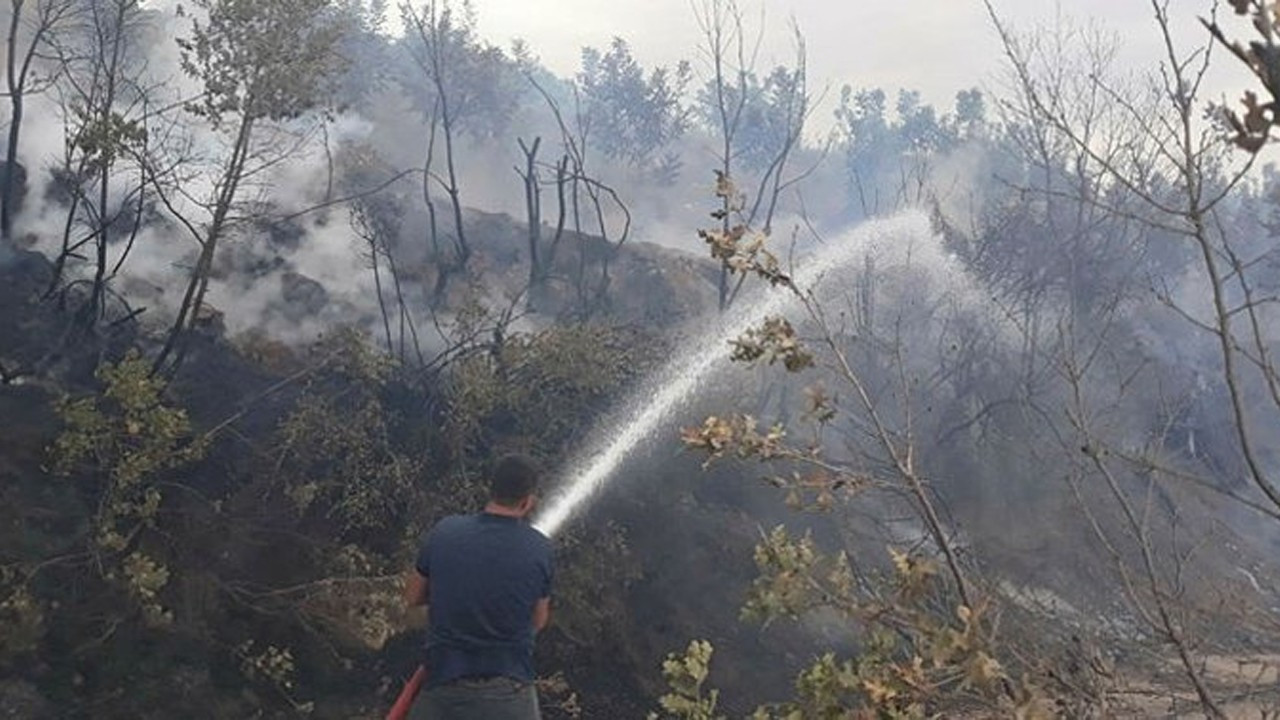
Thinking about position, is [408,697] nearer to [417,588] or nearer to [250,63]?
[417,588]

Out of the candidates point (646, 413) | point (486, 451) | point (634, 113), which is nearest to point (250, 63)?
point (486, 451)

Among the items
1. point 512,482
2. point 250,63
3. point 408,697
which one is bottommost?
point 408,697

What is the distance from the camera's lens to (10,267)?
31.0ft

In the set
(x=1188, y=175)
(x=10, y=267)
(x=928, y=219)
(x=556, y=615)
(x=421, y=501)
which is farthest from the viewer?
(x=928, y=219)

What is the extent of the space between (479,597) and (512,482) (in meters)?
0.43

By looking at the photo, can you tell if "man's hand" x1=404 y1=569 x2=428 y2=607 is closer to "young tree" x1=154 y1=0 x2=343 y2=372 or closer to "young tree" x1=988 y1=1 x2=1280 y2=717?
"young tree" x1=988 y1=1 x2=1280 y2=717

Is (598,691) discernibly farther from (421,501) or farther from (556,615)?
(421,501)

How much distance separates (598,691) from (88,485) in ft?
14.5

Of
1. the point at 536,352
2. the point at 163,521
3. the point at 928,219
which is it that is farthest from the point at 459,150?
the point at 163,521

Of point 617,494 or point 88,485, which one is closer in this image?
point 88,485

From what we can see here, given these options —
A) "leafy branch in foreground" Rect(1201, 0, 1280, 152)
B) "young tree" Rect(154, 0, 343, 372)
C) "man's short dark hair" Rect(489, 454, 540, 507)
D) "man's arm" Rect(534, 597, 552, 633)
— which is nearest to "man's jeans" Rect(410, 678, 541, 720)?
"man's arm" Rect(534, 597, 552, 633)

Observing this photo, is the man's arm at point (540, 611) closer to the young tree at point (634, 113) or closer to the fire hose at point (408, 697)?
the fire hose at point (408, 697)

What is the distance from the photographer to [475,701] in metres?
3.27

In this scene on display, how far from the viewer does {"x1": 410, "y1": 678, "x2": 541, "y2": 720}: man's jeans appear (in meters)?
3.27
